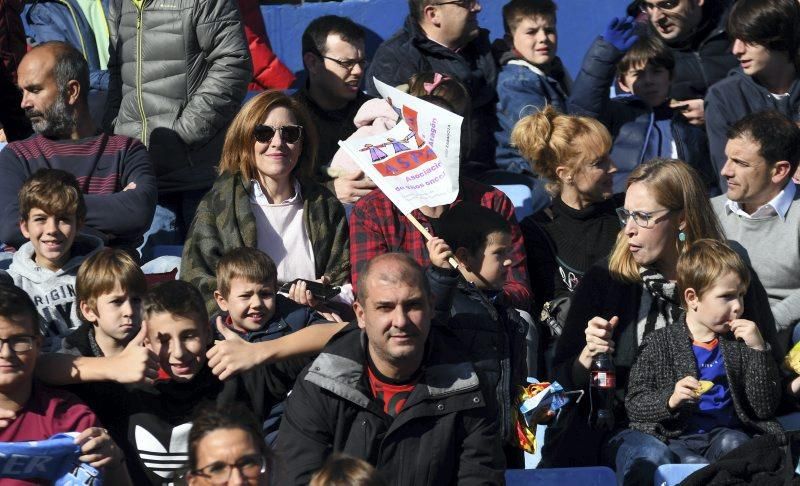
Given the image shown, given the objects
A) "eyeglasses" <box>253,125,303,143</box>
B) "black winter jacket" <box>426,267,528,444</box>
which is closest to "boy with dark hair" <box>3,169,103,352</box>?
"eyeglasses" <box>253,125,303,143</box>

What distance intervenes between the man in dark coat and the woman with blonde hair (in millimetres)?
1644

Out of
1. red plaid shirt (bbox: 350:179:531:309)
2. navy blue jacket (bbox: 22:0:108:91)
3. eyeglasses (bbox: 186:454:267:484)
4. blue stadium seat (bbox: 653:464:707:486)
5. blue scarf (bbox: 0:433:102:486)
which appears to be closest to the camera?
eyeglasses (bbox: 186:454:267:484)

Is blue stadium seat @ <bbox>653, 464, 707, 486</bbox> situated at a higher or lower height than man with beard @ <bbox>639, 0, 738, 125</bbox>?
lower

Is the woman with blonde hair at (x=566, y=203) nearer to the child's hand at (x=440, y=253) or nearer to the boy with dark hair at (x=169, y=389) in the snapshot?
the child's hand at (x=440, y=253)

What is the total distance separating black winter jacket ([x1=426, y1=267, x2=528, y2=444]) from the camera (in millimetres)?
5820

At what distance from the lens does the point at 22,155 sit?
7.34m

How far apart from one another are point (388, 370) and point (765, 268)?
2.15 m

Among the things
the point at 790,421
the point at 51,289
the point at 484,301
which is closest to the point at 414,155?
the point at 484,301

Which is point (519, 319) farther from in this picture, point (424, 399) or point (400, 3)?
point (400, 3)

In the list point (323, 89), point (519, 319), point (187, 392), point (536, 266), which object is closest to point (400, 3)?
point (323, 89)

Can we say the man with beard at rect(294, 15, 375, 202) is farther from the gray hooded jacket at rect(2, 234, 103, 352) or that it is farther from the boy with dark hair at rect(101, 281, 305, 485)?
the boy with dark hair at rect(101, 281, 305, 485)

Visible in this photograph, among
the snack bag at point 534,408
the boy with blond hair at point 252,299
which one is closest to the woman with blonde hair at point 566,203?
the snack bag at point 534,408

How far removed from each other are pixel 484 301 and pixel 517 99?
267 cm

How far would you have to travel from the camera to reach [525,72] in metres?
8.63
